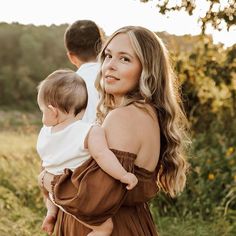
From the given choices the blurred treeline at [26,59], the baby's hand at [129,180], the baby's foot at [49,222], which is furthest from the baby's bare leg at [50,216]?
the blurred treeline at [26,59]

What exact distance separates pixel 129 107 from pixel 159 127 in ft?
0.66

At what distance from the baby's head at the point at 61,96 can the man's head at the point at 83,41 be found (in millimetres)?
1630

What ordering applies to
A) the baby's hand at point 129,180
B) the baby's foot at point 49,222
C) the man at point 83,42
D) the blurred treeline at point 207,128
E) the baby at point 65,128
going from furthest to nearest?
the blurred treeline at point 207,128 → the man at point 83,42 → the baby's foot at point 49,222 → the baby at point 65,128 → the baby's hand at point 129,180

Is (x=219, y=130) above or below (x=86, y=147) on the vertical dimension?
below

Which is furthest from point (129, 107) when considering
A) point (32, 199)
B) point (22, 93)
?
point (22, 93)

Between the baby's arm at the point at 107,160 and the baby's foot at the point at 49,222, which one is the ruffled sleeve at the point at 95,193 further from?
the baby's foot at the point at 49,222

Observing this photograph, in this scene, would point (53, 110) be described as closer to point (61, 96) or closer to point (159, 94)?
point (61, 96)

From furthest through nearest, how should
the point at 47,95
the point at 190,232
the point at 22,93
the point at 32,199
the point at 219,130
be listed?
the point at 22,93 < the point at 219,130 < the point at 32,199 < the point at 190,232 < the point at 47,95

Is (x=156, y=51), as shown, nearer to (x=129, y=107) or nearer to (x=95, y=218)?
(x=129, y=107)

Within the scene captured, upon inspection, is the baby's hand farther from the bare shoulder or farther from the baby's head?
the baby's head

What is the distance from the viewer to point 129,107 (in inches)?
122

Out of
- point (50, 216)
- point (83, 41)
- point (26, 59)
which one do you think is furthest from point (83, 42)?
point (26, 59)

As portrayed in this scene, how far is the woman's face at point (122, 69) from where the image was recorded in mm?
3141

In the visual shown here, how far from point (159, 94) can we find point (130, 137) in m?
0.30
